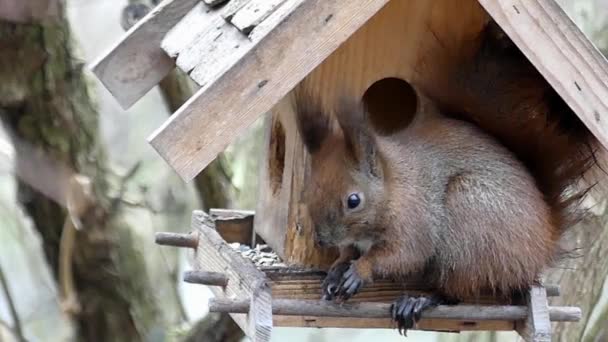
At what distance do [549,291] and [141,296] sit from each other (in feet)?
5.27

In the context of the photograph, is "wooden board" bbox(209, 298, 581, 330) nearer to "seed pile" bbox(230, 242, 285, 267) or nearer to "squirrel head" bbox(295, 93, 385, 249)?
"squirrel head" bbox(295, 93, 385, 249)

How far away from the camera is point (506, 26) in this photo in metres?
1.90

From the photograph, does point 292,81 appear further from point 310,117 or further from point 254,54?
point 310,117

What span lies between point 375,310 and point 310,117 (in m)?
0.38

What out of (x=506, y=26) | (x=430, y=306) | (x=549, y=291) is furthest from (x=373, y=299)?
(x=506, y=26)

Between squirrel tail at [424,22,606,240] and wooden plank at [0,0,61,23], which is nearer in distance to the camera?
squirrel tail at [424,22,606,240]

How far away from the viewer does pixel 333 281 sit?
2035mm

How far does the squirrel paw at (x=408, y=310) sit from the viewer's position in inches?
79.4

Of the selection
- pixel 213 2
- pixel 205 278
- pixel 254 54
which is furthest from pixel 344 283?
pixel 213 2

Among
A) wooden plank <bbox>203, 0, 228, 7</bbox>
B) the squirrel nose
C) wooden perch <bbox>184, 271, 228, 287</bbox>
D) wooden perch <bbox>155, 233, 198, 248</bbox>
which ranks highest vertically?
wooden plank <bbox>203, 0, 228, 7</bbox>

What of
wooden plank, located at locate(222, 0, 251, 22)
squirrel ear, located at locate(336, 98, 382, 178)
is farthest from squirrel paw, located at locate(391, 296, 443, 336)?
wooden plank, located at locate(222, 0, 251, 22)

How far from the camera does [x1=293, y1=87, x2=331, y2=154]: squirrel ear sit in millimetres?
2068

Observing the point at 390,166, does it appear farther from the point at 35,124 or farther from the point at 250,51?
the point at 35,124

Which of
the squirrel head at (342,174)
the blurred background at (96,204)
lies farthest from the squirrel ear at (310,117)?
the blurred background at (96,204)
